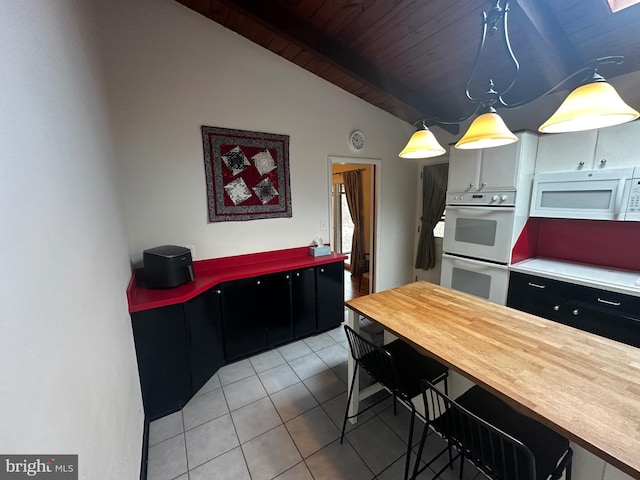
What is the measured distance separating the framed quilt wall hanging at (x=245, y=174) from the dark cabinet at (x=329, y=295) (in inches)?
30.9

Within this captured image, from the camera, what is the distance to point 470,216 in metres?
2.71

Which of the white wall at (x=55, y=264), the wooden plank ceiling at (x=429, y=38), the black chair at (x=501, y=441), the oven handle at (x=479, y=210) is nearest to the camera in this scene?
the white wall at (x=55, y=264)

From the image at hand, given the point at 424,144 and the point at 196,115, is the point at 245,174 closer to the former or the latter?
the point at 196,115

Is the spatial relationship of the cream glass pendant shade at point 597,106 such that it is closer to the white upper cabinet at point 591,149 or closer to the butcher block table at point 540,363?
the butcher block table at point 540,363

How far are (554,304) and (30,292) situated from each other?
120 inches

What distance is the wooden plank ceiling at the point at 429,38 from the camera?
5.65 ft

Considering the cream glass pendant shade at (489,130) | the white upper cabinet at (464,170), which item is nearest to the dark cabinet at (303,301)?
the white upper cabinet at (464,170)

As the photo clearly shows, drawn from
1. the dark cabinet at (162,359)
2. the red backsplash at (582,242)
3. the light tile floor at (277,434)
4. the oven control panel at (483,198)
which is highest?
the oven control panel at (483,198)

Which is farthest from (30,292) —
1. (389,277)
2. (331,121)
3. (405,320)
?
(389,277)

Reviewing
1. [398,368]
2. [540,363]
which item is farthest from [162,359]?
[540,363]

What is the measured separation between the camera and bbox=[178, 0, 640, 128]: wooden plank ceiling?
1.72 meters

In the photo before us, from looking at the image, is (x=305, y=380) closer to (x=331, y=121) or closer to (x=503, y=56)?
(x=331, y=121)

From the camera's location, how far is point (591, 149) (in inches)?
80.2

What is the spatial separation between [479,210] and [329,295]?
5.87 ft
